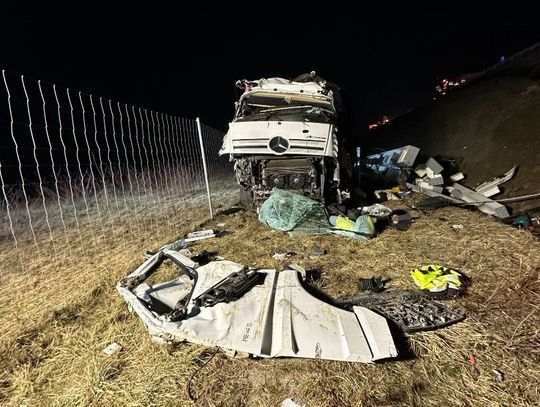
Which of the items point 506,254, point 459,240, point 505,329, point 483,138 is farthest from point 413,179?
point 505,329

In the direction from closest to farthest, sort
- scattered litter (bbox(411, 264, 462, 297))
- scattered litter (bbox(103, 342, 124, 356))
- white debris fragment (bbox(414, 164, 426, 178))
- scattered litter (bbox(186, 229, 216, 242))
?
scattered litter (bbox(103, 342, 124, 356)) → scattered litter (bbox(411, 264, 462, 297)) → scattered litter (bbox(186, 229, 216, 242)) → white debris fragment (bbox(414, 164, 426, 178))

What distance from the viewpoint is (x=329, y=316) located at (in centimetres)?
227

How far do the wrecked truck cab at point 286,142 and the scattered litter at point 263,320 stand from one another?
102 inches

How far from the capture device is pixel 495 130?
8.08m

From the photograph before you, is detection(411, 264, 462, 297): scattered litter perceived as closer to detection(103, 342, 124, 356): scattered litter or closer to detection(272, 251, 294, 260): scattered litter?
detection(272, 251, 294, 260): scattered litter

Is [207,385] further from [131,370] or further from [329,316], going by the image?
[329,316]

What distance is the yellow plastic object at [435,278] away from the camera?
2.77m

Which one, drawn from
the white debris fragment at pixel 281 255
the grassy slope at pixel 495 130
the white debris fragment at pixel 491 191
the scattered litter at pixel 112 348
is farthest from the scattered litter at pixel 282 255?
the white debris fragment at pixel 491 191

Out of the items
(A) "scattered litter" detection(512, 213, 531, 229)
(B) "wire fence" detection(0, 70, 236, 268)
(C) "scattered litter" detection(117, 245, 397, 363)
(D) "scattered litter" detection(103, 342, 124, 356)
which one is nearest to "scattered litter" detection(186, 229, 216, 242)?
(B) "wire fence" detection(0, 70, 236, 268)

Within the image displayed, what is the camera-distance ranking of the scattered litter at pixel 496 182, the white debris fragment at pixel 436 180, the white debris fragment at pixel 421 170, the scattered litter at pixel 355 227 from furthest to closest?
the white debris fragment at pixel 421 170 < the white debris fragment at pixel 436 180 < the scattered litter at pixel 496 182 < the scattered litter at pixel 355 227

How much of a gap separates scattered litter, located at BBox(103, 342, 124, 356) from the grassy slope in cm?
611

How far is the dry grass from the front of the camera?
6.01 ft

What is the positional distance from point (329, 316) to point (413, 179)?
5958 millimetres

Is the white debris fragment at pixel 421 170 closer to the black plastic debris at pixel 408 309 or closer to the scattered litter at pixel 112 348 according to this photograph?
the black plastic debris at pixel 408 309
